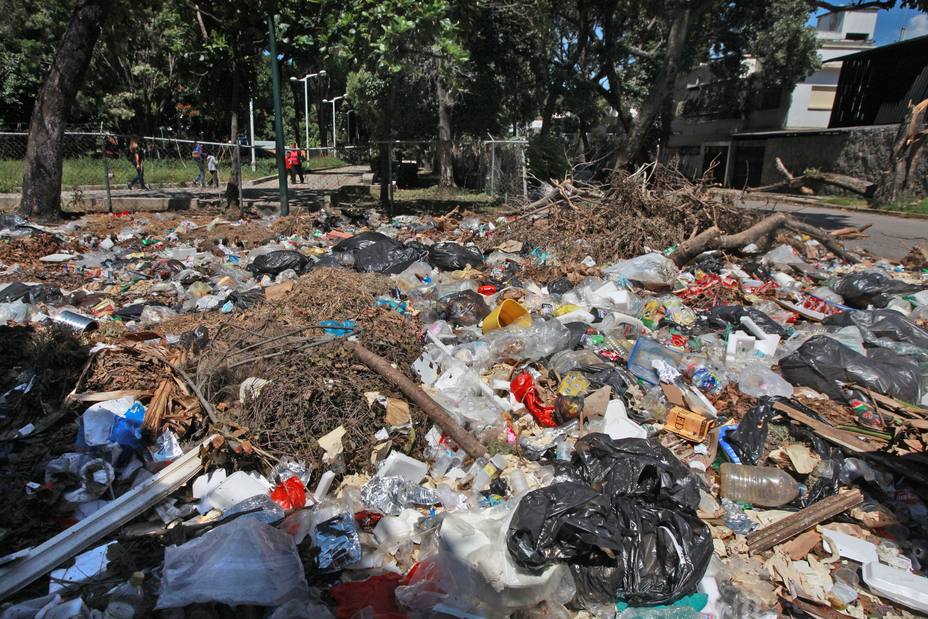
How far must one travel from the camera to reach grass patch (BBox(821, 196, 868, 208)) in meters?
15.5

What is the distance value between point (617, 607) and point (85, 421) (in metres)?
2.74

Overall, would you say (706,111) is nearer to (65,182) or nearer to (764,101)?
(764,101)

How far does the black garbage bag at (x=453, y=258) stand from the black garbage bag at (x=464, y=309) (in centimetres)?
155

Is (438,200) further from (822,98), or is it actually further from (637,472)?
(822,98)

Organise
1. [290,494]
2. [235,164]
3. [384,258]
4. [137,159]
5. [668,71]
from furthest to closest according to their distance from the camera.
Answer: [137,159]
[668,71]
[235,164]
[384,258]
[290,494]

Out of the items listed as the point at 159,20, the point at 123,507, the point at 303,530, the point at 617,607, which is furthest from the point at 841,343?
the point at 159,20

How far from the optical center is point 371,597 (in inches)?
87.0

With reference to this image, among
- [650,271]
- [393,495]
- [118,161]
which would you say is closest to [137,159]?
[118,161]

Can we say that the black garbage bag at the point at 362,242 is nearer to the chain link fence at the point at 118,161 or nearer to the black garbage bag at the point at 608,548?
the chain link fence at the point at 118,161

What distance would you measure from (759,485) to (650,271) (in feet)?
11.1

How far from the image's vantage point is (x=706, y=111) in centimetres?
2962

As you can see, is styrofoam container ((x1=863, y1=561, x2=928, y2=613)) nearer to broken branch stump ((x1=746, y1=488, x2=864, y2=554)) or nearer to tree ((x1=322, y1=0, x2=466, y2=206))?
broken branch stump ((x1=746, y1=488, x2=864, y2=554))

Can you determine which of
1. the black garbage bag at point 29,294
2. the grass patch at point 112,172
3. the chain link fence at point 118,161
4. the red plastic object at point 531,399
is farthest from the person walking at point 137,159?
the red plastic object at point 531,399

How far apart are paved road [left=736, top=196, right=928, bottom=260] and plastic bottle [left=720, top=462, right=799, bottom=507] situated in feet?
20.3
